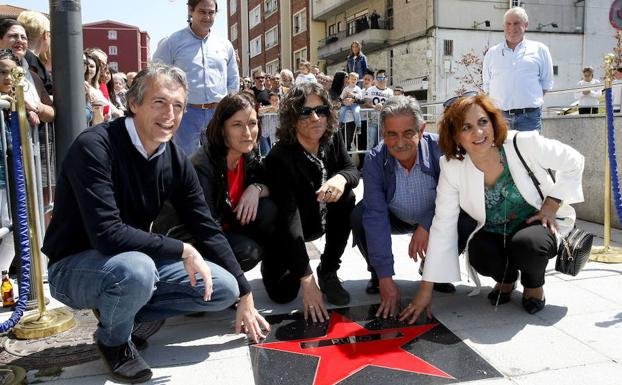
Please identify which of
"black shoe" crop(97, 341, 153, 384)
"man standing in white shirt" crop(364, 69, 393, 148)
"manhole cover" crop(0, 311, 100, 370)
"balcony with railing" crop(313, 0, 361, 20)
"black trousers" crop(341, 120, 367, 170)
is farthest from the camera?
"balcony with railing" crop(313, 0, 361, 20)

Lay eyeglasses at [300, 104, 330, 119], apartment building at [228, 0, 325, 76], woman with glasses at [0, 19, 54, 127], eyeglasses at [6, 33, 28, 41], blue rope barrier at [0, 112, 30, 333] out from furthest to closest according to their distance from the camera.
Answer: apartment building at [228, 0, 325, 76] < eyeglasses at [6, 33, 28, 41] < woman with glasses at [0, 19, 54, 127] < eyeglasses at [300, 104, 330, 119] < blue rope barrier at [0, 112, 30, 333]

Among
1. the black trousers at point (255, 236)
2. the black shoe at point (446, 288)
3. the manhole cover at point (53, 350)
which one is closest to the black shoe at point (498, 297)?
the black shoe at point (446, 288)

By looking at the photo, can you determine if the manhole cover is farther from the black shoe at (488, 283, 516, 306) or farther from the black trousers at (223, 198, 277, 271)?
the black shoe at (488, 283, 516, 306)

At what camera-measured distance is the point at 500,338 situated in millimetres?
3020

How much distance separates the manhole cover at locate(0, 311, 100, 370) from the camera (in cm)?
288

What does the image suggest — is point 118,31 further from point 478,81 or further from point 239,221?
point 239,221

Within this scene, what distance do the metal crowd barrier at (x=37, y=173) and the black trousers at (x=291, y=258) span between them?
163 cm

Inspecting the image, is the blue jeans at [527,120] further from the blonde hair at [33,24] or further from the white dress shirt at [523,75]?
the blonde hair at [33,24]

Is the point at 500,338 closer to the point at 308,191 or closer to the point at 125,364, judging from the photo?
the point at 308,191

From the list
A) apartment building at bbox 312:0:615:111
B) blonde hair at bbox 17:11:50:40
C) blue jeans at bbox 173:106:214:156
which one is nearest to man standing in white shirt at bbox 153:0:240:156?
blue jeans at bbox 173:106:214:156

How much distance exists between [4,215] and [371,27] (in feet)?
85.9

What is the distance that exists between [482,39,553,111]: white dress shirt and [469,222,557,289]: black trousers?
3.15 m

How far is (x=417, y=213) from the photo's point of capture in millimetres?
3693

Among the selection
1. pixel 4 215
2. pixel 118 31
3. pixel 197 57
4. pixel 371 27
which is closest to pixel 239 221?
pixel 4 215
